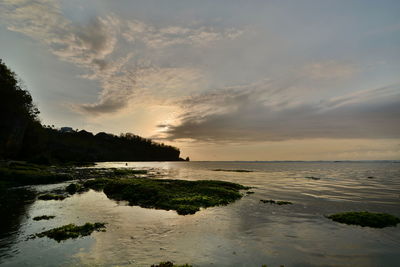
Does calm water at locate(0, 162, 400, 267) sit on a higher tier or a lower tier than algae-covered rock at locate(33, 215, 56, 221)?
higher

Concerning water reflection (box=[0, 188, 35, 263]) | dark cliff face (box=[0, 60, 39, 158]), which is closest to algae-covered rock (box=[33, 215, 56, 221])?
water reflection (box=[0, 188, 35, 263])

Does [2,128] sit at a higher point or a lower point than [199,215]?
higher

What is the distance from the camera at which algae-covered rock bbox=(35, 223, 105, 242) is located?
1352 centimetres

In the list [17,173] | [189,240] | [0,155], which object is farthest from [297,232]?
[0,155]

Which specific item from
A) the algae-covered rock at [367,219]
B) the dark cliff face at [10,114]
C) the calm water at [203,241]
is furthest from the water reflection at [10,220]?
the dark cliff face at [10,114]

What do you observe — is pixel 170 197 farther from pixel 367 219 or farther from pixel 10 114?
pixel 10 114

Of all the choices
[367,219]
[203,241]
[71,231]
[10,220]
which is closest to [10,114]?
[10,220]

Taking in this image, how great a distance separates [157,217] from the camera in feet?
61.6

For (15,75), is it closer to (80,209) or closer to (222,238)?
(80,209)

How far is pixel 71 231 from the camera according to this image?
47.0 feet

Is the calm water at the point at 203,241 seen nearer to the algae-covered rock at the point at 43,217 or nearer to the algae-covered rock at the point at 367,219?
the algae-covered rock at the point at 43,217

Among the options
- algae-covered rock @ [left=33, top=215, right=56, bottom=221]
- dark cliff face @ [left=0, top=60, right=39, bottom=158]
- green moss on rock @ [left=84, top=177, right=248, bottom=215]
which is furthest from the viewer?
dark cliff face @ [left=0, top=60, right=39, bottom=158]

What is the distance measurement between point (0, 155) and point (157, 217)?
2853 inches

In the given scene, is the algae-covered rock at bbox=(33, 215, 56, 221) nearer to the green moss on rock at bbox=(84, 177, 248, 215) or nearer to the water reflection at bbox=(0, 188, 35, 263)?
the water reflection at bbox=(0, 188, 35, 263)
